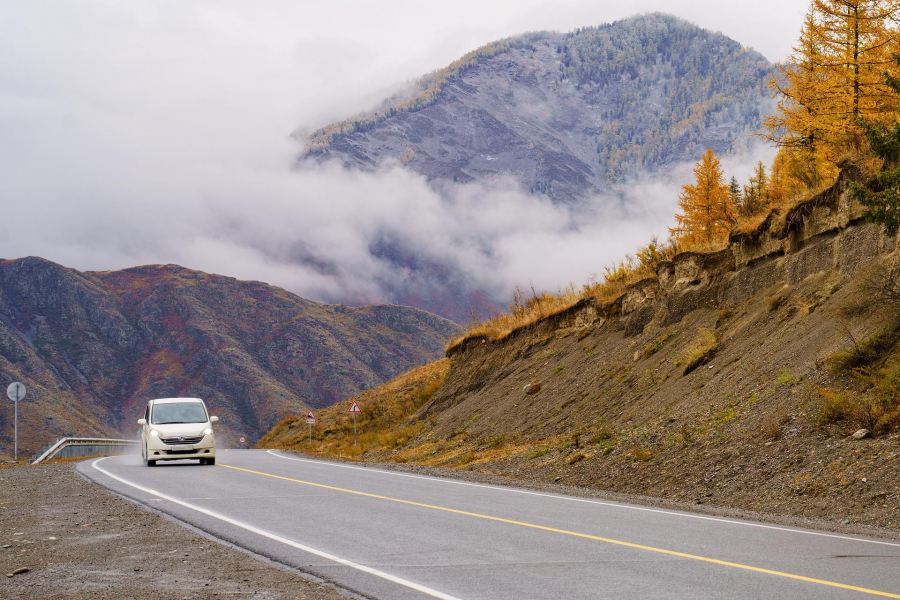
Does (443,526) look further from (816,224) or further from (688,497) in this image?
(816,224)

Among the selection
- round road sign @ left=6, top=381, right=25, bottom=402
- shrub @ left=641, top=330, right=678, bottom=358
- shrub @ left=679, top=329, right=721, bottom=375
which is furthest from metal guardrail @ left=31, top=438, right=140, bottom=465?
shrub @ left=679, top=329, right=721, bottom=375

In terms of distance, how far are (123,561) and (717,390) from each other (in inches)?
613

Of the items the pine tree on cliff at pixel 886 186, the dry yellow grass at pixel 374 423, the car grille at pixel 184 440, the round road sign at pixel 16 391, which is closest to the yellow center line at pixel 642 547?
the car grille at pixel 184 440

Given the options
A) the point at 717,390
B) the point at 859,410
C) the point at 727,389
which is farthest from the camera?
the point at 717,390

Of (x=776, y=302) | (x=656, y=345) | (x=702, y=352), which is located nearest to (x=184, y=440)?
(x=702, y=352)

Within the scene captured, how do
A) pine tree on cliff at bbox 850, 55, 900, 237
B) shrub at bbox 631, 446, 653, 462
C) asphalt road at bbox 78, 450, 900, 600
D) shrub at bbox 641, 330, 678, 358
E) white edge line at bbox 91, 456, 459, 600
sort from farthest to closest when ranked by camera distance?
shrub at bbox 641, 330, 678, 358, shrub at bbox 631, 446, 653, 462, pine tree on cliff at bbox 850, 55, 900, 237, asphalt road at bbox 78, 450, 900, 600, white edge line at bbox 91, 456, 459, 600

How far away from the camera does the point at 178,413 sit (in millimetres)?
24594

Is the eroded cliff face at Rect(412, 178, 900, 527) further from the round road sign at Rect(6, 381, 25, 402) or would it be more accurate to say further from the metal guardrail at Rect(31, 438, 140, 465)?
the round road sign at Rect(6, 381, 25, 402)

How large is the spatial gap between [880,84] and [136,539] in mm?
22392

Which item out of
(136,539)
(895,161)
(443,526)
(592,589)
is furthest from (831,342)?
(136,539)

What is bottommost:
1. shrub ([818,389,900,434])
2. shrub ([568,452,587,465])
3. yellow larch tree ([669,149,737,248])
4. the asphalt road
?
shrub ([568,452,587,465])

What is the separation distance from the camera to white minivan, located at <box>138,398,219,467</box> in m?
23.1

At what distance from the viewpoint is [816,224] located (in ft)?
75.5

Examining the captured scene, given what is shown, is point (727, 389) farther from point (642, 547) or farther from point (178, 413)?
point (178, 413)
